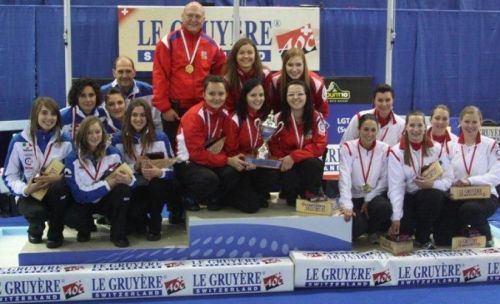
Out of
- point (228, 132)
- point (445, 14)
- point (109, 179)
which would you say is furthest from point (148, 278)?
point (445, 14)

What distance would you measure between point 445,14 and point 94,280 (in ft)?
20.1

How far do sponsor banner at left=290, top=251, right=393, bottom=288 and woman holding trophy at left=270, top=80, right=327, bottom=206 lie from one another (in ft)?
1.69

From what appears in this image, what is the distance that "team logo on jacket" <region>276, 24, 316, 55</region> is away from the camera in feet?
23.9

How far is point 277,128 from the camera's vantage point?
4047 mm

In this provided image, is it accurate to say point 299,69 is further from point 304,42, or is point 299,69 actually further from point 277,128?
point 304,42

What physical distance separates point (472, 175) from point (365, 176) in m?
0.78

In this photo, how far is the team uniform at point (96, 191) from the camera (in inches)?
143

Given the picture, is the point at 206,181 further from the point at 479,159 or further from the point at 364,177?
the point at 479,159

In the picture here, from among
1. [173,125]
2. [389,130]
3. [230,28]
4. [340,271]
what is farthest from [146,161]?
[230,28]

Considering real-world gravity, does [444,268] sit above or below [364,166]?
below

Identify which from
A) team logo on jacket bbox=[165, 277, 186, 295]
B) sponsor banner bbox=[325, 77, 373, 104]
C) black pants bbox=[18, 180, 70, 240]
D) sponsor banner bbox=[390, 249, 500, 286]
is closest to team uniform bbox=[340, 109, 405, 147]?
sponsor banner bbox=[390, 249, 500, 286]

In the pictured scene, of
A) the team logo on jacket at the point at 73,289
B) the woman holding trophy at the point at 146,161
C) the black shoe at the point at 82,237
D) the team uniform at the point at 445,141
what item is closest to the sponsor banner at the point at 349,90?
the team uniform at the point at 445,141

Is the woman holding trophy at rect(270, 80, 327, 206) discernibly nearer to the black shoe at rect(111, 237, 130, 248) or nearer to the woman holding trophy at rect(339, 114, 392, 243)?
the woman holding trophy at rect(339, 114, 392, 243)

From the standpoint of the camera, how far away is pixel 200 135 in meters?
3.87
